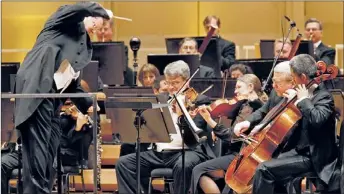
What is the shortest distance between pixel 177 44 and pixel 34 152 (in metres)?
2.83

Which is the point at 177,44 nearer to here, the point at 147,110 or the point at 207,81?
the point at 207,81

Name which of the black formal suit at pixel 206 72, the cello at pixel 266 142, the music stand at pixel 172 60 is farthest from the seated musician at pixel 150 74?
the cello at pixel 266 142

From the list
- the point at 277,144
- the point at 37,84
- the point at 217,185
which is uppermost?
the point at 37,84

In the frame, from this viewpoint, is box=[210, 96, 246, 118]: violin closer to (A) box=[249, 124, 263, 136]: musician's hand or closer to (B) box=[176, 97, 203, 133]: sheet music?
(B) box=[176, 97, 203, 133]: sheet music

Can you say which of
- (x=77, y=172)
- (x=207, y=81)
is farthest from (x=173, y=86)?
(x=77, y=172)

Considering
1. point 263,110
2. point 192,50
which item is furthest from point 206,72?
point 263,110

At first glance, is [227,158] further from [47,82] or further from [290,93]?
[47,82]

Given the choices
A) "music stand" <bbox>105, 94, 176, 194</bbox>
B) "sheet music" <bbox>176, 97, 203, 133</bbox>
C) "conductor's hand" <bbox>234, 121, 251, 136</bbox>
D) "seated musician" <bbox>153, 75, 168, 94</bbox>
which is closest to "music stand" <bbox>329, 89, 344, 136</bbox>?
"conductor's hand" <bbox>234, 121, 251, 136</bbox>

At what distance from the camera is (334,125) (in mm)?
4906

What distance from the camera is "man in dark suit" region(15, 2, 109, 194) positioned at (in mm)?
4703

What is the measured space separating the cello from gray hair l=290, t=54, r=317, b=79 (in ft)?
0.12

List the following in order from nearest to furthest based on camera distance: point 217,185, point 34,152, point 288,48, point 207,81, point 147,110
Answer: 1. point 34,152
2. point 147,110
3. point 217,185
4. point 207,81
5. point 288,48

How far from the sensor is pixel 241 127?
5242 mm

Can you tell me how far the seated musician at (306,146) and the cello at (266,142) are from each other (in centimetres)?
5
